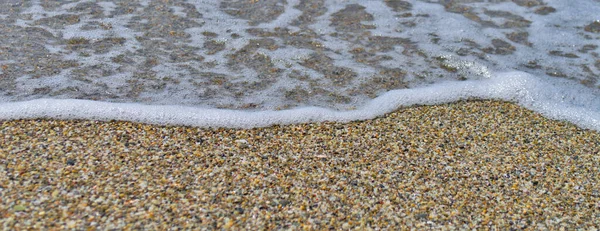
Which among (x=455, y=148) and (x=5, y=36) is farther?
(x=5, y=36)

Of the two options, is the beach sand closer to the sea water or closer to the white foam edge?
the white foam edge

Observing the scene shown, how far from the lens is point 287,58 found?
381cm

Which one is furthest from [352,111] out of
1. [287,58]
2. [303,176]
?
[287,58]

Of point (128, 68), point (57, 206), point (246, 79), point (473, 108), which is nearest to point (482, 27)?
point (473, 108)

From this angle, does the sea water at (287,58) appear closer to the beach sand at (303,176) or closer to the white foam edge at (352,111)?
the white foam edge at (352,111)

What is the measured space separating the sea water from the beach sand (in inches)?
9.3

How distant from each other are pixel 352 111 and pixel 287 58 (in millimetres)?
917

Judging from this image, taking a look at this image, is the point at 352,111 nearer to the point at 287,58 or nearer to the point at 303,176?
the point at 303,176

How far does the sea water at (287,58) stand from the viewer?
3072mm

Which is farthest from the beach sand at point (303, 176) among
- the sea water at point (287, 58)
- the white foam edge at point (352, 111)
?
the sea water at point (287, 58)

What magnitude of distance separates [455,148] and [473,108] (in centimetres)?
59

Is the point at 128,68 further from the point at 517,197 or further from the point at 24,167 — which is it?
the point at 517,197

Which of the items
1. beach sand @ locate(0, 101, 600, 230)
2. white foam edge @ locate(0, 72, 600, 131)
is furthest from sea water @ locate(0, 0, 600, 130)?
beach sand @ locate(0, 101, 600, 230)

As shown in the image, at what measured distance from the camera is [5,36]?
3850mm
